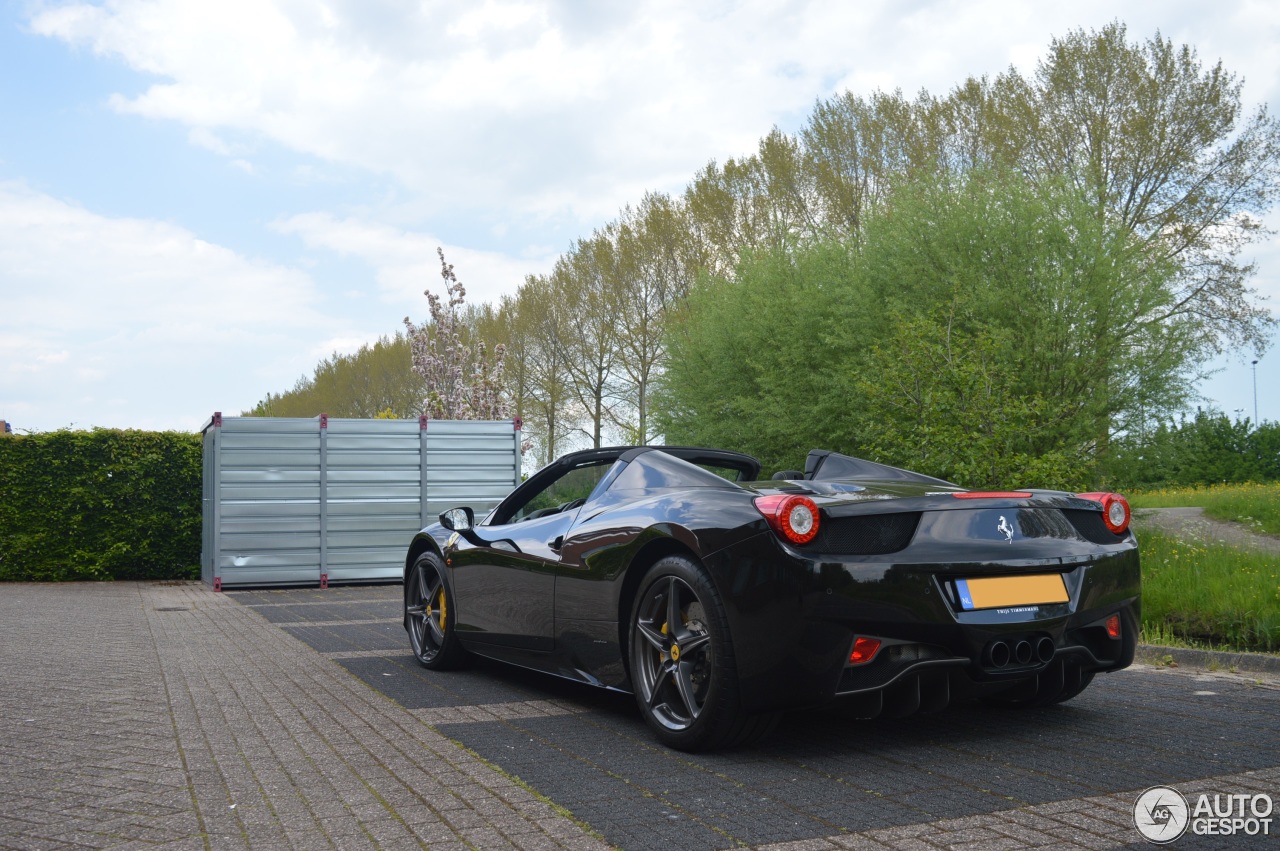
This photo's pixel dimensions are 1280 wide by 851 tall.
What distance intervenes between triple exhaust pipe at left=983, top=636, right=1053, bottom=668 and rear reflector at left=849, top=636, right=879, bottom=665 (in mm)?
430

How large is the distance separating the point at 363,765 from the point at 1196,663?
5115mm

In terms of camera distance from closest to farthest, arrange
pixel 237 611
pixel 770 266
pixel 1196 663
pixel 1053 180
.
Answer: pixel 1196 663
pixel 237 611
pixel 1053 180
pixel 770 266

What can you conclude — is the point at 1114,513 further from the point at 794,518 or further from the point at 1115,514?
the point at 794,518

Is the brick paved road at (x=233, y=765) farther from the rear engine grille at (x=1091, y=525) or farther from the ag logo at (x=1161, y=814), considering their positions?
the rear engine grille at (x=1091, y=525)

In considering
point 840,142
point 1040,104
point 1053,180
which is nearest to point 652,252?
point 840,142

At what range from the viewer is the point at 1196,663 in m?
6.89

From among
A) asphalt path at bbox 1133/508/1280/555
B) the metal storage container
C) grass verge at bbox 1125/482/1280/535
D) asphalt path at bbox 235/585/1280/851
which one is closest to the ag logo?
asphalt path at bbox 235/585/1280/851

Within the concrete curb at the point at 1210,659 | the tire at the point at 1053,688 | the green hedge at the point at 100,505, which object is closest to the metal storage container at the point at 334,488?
the green hedge at the point at 100,505

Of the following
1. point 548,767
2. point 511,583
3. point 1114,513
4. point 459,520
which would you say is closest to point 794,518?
point 548,767

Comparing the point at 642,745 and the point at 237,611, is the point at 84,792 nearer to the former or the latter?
the point at 642,745

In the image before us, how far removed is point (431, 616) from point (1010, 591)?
155 inches

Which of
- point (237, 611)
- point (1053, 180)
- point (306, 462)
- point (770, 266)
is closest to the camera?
point (237, 611)

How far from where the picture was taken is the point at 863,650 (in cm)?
411

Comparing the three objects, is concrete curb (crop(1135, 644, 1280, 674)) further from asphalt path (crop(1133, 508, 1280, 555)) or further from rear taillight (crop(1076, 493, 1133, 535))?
asphalt path (crop(1133, 508, 1280, 555))
